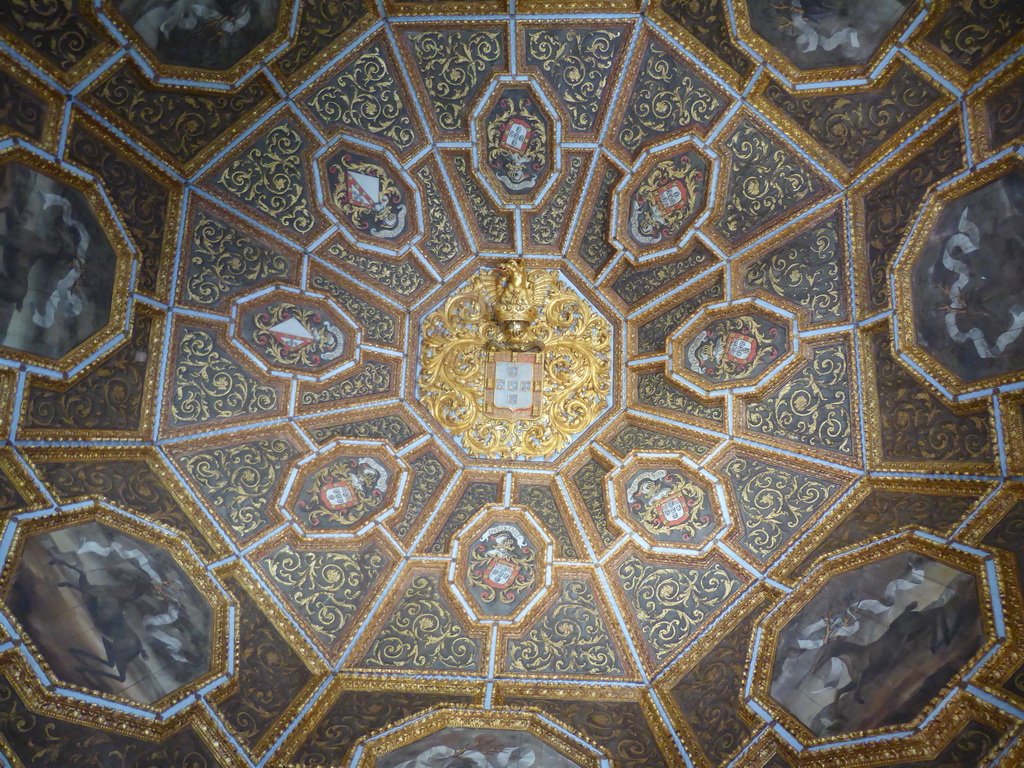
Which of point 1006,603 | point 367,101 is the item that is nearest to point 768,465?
point 1006,603

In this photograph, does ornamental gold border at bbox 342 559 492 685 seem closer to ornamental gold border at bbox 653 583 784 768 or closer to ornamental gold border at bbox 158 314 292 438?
ornamental gold border at bbox 653 583 784 768

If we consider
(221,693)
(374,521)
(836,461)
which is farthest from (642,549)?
(221,693)

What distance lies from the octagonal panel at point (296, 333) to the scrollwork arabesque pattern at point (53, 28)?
4144 mm

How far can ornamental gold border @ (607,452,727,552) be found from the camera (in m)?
13.4

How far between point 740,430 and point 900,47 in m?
5.87

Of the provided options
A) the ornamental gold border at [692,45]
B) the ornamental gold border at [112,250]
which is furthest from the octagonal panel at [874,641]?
the ornamental gold border at [112,250]

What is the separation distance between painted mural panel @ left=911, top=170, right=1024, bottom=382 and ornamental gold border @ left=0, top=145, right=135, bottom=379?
10711 millimetres

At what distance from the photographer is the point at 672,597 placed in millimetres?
13305

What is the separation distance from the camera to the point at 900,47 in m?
10.7

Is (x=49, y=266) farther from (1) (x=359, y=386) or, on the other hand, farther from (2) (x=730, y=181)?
(2) (x=730, y=181)

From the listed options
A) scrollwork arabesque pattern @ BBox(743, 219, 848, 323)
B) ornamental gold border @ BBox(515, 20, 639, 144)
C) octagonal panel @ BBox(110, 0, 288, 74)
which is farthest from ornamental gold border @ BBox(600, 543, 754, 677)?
octagonal panel @ BBox(110, 0, 288, 74)

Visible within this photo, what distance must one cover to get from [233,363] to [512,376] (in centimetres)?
476

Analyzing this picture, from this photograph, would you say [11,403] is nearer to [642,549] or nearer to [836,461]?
[642,549]

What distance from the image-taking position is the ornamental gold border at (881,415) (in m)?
10.7
